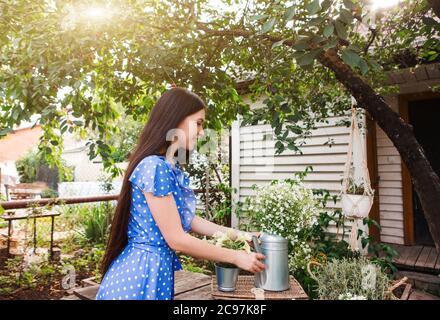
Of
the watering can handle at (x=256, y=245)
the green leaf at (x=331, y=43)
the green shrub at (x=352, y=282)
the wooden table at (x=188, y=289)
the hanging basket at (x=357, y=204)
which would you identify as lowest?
the wooden table at (x=188, y=289)

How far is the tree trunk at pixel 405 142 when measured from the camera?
2.30 meters

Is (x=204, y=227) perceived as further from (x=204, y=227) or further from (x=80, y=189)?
(x=80, y=189)

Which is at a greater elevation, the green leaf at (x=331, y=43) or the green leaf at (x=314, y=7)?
the green leaf at (x=314, y=7)

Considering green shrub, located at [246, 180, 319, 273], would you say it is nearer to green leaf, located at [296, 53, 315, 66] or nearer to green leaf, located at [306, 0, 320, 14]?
green leaf, located at [296, 53, 315, 66]

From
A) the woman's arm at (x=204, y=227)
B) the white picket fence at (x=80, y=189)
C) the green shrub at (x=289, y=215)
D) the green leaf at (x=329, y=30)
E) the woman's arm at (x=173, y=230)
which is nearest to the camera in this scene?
the woman's arm at (x=173, y=230)

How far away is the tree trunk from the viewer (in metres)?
2.30

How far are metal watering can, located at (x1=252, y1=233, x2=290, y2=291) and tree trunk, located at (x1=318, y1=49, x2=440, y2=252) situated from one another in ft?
4.42

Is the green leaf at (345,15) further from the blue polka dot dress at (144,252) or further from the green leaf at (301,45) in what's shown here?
the blue polka dot dress at (144,252)

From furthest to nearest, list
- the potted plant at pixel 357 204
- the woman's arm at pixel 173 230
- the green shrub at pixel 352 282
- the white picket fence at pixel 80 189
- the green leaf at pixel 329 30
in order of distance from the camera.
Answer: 1. the white picket fence at pixel 80 189
2. the potted plant at pixel 357 204
3. the green shrub at pixel 352 282
4. the green leaf at pixel 329 30
5. the woman's arm at pixel 173 230

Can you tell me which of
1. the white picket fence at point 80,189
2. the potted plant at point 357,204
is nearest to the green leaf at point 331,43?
the potted plant at point 357,204

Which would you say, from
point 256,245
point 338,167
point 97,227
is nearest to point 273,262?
point 256,245

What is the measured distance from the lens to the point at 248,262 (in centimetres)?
142

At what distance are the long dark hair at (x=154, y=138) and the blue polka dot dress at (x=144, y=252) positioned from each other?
Result: 35mm

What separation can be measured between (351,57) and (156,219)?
108cm
